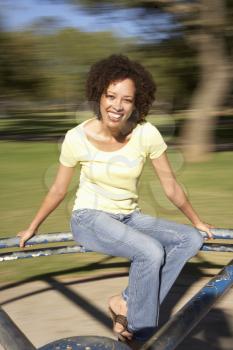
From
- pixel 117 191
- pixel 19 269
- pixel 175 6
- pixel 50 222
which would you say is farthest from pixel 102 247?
pixel 175 6

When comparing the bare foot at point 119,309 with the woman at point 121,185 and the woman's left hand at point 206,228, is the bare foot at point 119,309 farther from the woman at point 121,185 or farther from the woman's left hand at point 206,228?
the woman's left hand at point 206,228

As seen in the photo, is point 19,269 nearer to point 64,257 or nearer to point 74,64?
point 64,257

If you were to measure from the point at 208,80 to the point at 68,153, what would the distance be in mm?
10886

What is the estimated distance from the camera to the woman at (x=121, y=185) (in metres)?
2.86

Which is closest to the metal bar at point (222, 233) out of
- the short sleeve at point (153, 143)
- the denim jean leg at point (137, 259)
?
the denim jean leg at point (137, 259)

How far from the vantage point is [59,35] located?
55.5ft

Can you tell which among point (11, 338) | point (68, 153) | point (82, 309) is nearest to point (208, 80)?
point (82, 309)

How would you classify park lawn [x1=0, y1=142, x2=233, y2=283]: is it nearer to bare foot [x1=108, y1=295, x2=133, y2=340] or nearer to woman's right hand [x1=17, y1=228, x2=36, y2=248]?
woman's right hand [x1=17, y1=228, x2=36, y2=248]

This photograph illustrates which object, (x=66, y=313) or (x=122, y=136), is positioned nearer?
(x=122, y=136)

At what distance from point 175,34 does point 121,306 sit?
499 inches

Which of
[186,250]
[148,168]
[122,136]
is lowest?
[148,168]

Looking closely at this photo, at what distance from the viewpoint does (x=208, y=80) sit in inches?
528

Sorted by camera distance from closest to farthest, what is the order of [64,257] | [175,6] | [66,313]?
[66,313]
[64,257]
[175,6]

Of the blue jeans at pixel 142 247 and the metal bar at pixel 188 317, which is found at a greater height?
the metal bar at pixel 188 317
